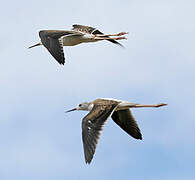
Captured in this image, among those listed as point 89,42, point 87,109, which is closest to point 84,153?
point 87,109

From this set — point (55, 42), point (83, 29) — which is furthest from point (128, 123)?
point (83, 29)

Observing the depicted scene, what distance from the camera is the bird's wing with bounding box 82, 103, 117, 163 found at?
14.7 metres

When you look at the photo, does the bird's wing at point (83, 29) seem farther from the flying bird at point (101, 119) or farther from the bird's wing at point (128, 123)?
the bird's wing at point (128, 123)

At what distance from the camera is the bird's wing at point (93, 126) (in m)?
14.7

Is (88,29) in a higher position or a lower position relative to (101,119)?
higher

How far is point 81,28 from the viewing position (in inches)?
802

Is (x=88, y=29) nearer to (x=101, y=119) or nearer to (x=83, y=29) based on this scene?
(x=83, y=29)

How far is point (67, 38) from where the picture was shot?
61.5 feet

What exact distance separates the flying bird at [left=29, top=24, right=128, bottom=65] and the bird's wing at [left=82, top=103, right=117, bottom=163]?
4.67 ft

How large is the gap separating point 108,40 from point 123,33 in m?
0.60

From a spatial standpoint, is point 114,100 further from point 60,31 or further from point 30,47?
point 30,47

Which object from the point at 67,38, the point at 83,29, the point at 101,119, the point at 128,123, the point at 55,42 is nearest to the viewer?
the point at 101,119

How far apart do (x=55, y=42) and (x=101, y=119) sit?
2785 mm

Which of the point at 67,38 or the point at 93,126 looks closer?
the point at 93,126
